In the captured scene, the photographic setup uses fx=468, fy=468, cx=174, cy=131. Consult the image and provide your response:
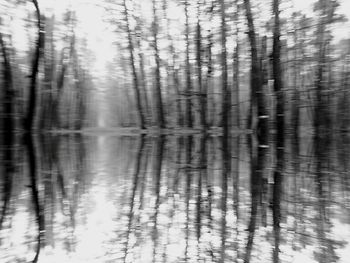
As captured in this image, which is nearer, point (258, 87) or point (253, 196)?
point (253, 196)

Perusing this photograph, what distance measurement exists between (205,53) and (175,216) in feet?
52.7

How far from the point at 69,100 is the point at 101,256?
3262 centimetres

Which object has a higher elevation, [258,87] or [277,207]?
[258,87]

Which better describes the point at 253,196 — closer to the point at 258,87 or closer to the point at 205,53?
the point at 258,87

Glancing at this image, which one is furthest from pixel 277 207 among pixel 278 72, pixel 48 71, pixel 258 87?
pixel 48 71

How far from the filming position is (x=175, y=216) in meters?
3.76

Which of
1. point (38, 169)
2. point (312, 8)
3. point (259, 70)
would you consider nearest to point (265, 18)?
point (259, 70)

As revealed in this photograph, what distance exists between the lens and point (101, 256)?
276 centimetres

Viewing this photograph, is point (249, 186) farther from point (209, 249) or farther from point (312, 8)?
point (312, 8)

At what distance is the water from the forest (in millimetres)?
7525

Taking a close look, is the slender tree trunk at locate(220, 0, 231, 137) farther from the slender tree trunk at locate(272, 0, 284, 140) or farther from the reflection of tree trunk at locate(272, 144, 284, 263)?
the reflection of tree trunk at locate(272, 144, 284, 263)

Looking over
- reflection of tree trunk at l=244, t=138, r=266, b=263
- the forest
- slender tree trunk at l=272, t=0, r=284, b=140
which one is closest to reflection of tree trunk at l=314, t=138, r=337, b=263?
reflection of tree trunk at l=244, t=138, r=266, b=263

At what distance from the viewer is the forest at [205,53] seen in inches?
561

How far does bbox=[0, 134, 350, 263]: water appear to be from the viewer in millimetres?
2820
